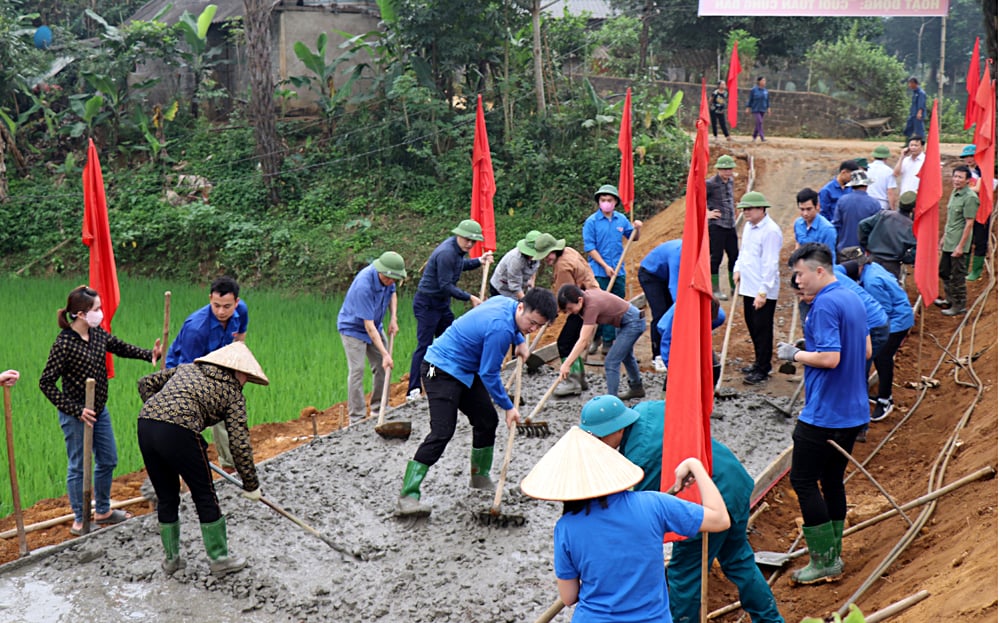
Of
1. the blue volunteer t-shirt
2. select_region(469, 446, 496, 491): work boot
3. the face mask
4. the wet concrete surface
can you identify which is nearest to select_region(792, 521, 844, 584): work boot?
the blue volunteer t-shirt

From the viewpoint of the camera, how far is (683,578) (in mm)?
4711

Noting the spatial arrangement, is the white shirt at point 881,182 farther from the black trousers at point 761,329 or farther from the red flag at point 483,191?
the red flag at point 483,191

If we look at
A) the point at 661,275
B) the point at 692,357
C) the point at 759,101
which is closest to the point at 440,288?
the point at 661,275

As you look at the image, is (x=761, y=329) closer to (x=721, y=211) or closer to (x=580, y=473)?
(x=721, y=211)

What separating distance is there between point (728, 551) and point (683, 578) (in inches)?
10.1

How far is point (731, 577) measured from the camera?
4.71 meters

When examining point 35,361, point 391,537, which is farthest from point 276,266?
point 391,537

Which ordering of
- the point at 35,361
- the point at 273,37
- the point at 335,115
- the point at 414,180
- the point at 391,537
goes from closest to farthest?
the point at 391,537
the point at 35,361
the point at 414,180
the point at 335,115
the point at 273,37

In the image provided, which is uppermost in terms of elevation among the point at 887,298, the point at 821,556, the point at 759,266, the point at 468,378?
the point at 759,266

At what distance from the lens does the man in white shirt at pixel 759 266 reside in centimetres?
889

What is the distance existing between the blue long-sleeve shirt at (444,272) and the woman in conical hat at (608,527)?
5.26 metres

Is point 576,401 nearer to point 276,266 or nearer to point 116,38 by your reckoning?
point 276,266

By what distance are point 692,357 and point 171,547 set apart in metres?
3.42

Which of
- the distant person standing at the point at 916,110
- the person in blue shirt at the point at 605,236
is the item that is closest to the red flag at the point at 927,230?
the person in blue shirt at the point at 605,236
